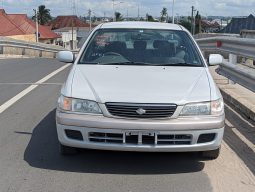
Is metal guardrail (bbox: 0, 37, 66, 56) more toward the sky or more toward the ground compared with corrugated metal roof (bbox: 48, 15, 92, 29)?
more toward the ground

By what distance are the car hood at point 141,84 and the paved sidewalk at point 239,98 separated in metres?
2.14

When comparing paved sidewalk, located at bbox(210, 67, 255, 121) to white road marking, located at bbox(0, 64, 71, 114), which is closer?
paved sidewalk, located at bbox(210, 67, 255, 121)

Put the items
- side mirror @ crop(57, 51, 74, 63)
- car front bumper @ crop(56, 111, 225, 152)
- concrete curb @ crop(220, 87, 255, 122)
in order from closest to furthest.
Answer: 1. car front bumper @ crop(56, 111, 225, 152)
2. side mirror @ crop(57, 51, 74, 63)
3. concrete curb @ crop(220, 87, 255, 122)

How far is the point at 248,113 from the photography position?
25.4ft

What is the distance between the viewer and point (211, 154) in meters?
5.47

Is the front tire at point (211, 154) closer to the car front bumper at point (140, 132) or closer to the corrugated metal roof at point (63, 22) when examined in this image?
the car front bumper at point (140, 132)

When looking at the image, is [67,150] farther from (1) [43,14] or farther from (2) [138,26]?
(1) [43,14]

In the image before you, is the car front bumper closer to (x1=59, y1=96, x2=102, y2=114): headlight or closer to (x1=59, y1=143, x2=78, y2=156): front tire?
(x1=59, y1=96, x2=102, y2=114): headlight

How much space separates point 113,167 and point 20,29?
6007 cm

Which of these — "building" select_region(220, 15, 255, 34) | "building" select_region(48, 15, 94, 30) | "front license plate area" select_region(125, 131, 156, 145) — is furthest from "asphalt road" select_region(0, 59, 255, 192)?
"building" select_region(48, 15, 94, 30)

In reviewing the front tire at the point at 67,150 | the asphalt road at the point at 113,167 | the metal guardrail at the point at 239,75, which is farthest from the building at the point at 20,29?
the front tire at the point at 67,150

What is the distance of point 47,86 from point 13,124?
4.22m

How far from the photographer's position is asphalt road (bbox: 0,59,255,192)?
15.6 feet

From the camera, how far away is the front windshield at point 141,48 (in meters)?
6.28
